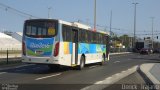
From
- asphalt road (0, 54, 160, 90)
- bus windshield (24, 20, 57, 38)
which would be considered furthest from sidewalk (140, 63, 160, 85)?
bus windshield (24, 20, 57, 38)

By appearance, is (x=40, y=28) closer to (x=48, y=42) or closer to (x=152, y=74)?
(x=48, y=42)

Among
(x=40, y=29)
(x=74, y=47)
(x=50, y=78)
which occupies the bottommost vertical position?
(x=50, y=78)

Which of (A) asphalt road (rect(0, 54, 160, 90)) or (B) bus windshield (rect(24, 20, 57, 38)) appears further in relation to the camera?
(B) bus windshield (rect(24, 20, 57, 38))

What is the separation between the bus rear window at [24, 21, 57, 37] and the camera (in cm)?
2255

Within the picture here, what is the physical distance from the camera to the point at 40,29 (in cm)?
2273

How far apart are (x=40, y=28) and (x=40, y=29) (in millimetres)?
68

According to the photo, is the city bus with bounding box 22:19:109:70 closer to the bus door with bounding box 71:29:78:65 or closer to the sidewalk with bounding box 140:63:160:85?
the bus door with bounding box 71:29:78:65

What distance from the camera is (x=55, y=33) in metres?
22.5

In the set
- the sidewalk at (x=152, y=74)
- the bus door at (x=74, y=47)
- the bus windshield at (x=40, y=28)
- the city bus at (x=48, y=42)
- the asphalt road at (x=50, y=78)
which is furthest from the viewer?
the bus door at (x=74, y=47)

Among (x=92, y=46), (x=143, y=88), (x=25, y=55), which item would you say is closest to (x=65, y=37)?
(x=25, y=55)

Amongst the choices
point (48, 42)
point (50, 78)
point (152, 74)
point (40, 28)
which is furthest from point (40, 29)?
point (152, 74)

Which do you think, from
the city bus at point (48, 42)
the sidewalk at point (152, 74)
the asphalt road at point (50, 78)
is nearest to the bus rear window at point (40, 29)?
the city bus at point (48, 42)

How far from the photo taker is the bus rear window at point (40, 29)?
74.0 ft

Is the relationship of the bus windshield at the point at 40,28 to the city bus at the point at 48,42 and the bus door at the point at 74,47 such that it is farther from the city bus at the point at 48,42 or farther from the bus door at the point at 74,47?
the bus door at the point at 74,47
